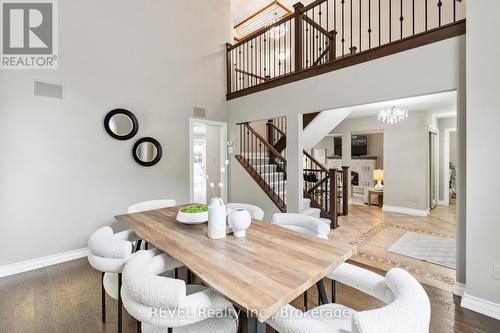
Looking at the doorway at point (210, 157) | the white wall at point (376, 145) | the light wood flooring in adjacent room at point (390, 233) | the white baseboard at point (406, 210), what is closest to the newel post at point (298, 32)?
the doorway at point (210, 157)

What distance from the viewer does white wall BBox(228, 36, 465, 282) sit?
2.25m

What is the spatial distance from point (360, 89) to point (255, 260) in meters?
2.54

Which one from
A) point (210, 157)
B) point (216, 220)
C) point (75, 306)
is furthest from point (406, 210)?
point (75, 306)

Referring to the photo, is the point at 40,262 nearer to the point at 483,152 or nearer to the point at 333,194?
the point at 333,194

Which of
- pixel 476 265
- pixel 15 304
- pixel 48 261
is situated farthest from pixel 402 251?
pixel 48 261

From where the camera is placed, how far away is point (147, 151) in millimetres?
3736

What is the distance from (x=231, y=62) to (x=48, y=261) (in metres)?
4.42

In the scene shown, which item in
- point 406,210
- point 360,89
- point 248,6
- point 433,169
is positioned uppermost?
point 248,6

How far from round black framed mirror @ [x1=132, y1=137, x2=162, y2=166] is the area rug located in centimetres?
381

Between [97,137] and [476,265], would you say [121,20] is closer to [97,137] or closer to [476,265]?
[97,137]

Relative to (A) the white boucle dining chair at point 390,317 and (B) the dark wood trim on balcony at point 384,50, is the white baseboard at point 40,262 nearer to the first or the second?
(A) the white boucle dining chair at point 390,317

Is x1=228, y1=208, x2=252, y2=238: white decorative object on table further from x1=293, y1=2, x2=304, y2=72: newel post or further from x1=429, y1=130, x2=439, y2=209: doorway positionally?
x1=429, y1=130, x2=439, y2=209: doorway

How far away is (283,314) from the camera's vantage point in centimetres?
98

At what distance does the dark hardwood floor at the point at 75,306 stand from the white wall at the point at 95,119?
581 mm
